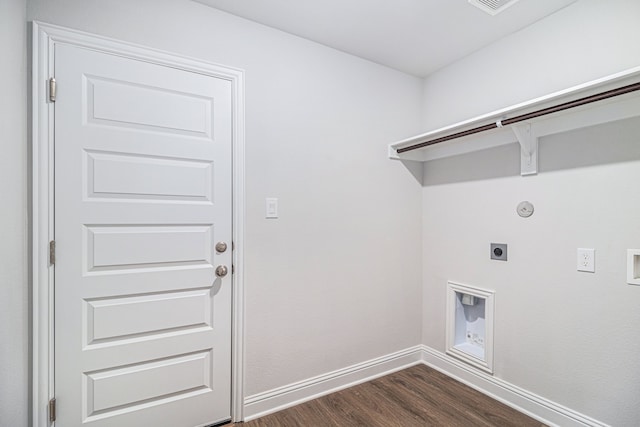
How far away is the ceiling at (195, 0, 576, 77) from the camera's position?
1701 millimetres

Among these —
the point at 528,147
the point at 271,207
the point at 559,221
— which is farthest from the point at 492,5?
the point at 271,207

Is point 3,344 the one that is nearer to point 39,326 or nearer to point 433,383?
point 39,326

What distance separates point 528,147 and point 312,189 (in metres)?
1.35

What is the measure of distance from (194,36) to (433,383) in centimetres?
274

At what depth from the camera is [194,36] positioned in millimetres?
1683

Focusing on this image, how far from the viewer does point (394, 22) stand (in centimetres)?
186

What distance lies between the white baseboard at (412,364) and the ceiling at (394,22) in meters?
2.26

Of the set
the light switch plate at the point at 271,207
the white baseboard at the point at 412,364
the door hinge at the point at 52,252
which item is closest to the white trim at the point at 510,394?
the white baseboard at the point at 412,364

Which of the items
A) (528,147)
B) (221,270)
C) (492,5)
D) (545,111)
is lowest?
(221,270)

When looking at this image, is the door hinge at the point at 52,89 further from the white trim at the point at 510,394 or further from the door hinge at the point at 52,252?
the white trim at the point at 510,394

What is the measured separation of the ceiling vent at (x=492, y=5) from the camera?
1641mm

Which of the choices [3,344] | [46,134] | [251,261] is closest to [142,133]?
[46,134]

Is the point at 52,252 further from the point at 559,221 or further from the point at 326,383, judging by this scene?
the point at 559,221

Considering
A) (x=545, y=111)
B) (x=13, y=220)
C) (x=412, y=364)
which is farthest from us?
(x=412, y=364)
